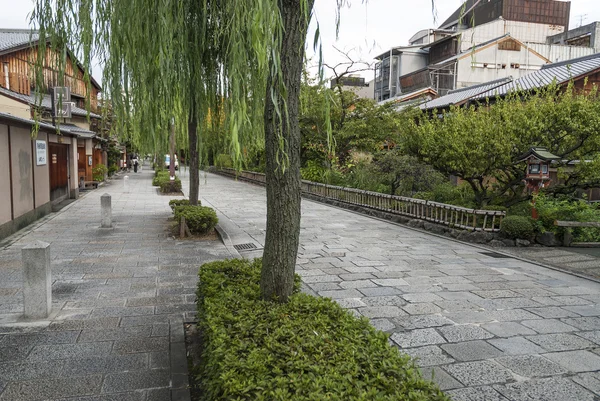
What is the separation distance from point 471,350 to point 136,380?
3.24m

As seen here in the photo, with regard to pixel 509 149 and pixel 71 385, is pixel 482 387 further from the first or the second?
pixel 509 149

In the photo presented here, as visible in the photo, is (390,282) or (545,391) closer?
(545,391)

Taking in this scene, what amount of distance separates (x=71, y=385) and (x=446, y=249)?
786 centimetres

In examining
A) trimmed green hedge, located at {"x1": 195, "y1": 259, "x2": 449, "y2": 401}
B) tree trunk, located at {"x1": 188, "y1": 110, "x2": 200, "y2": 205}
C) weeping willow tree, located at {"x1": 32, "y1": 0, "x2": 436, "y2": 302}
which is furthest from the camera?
tree trunk, located at {"x1": 188, "y1": 110, "x2": 200, "y2": 205}

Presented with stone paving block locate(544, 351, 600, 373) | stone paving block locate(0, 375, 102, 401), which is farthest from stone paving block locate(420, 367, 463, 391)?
stone paving block locate(0, 375, 102, 401)

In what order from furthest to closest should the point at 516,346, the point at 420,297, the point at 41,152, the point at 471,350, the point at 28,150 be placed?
the point at 41,152 → the point at 28,150 → the point at 420,297 → the point at 516,346 → the point at 471,350

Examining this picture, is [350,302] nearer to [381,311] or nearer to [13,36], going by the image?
[381,311]

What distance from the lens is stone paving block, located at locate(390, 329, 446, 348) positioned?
14.6 feet

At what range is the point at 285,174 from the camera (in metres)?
3.50

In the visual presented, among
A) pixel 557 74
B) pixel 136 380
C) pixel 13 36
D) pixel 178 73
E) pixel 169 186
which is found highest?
pixel 13 36

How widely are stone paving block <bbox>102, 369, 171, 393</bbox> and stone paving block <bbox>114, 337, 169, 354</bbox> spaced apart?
0.46m

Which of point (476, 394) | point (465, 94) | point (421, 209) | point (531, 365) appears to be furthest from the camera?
point (465, 94)

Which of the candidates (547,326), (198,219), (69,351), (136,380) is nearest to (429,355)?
(547,326)

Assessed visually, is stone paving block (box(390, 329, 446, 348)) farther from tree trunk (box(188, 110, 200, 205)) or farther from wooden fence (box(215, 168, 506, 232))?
tree trunk (box(188, 110, 200, 205))
